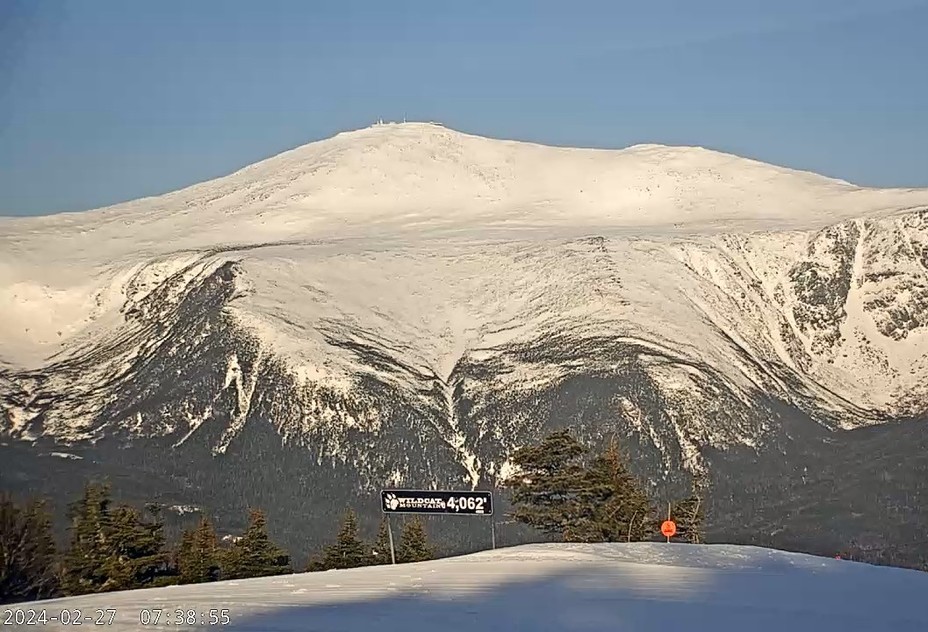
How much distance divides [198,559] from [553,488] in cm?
1139

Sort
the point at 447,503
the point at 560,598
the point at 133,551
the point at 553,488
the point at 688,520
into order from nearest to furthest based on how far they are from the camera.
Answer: the point at 560,598 → the point at 447,503 → the point at 133,551 → the point at 553,488 → the point at 688,520

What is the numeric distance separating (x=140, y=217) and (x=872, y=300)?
228ft

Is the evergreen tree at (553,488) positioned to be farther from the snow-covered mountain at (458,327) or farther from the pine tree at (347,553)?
the snow-covered mountain at (458,327)

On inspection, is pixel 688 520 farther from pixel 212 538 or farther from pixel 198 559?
pixel 198 559

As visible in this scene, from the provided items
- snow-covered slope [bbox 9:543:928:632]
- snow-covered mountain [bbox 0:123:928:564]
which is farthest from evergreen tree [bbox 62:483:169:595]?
snow-covered mountain [bbox 0:123:928:564]

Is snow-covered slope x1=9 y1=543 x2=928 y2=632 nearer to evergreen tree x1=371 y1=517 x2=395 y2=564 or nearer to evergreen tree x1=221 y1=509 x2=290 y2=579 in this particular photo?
evergreen tree x1=221 y1=509 x2=290 y2=579

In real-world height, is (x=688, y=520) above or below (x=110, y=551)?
below

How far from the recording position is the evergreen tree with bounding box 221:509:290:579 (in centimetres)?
3449

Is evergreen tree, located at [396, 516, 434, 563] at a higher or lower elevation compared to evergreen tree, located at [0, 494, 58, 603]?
lower

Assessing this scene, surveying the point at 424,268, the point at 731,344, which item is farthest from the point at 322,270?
the point at 731,344
